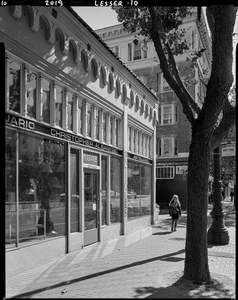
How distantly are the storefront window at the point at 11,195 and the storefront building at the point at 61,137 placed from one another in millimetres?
22

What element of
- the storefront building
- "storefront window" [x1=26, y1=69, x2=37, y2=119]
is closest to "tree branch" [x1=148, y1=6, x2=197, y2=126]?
the storefront building

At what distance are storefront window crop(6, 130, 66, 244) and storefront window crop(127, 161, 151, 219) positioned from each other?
5.58 m

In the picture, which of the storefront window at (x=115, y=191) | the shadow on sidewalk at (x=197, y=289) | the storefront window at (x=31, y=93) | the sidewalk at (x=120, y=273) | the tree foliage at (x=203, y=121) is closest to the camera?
the sidewalk at (x=120, y=273)

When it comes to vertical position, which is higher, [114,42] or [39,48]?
[114,42]

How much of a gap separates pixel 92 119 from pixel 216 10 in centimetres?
626

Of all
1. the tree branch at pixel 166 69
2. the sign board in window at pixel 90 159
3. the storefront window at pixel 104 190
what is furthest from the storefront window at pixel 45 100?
the storefront window at pixel 104 190

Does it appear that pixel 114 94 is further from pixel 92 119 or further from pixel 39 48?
pixel 39 48

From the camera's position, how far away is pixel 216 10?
5953mm

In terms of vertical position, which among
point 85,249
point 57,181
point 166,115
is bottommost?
point 85,249

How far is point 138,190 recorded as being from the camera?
15984 millimetres

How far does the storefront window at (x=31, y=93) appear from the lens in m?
8.22

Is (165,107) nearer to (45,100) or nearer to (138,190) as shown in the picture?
(138,190)

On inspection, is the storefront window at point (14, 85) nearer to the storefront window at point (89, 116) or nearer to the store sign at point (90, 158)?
the store sign at point (90, 158)

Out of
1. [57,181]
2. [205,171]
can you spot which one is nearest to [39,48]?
[57,181]
